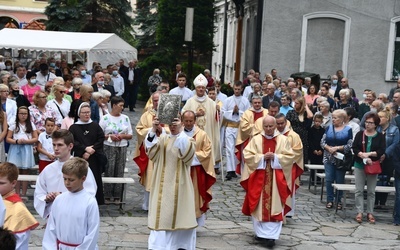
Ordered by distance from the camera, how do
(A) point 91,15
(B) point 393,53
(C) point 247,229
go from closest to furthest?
(C) point 247,229 → (B) point 393,53 → (A) point 91,15

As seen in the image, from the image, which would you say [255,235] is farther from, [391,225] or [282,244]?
[391,225]

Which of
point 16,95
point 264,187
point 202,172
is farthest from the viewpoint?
point 16,95

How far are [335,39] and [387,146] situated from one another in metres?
13.1

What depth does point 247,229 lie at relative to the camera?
10836 millimetres

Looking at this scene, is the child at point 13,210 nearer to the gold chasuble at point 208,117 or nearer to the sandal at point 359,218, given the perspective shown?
the sandal at point 359,218

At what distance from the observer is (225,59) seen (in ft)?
115

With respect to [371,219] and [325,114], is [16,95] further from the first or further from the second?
[371,219]

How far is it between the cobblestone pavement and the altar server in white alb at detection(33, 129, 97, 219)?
2007 millimetres

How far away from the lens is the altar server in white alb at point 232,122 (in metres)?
14.9

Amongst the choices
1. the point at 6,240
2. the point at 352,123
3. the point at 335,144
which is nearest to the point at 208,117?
the point at 352,123

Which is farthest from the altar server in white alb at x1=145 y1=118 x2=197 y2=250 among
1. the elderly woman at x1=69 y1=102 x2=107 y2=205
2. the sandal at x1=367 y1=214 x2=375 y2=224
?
the sandal at x1=367 y1=214 x2=375 y2=224

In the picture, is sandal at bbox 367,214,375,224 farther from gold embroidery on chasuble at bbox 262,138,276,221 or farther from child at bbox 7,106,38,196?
child at bbox 7,106,38,196

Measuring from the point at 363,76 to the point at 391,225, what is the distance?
1372 centimetres

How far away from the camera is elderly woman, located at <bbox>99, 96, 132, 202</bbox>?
1166 cm
